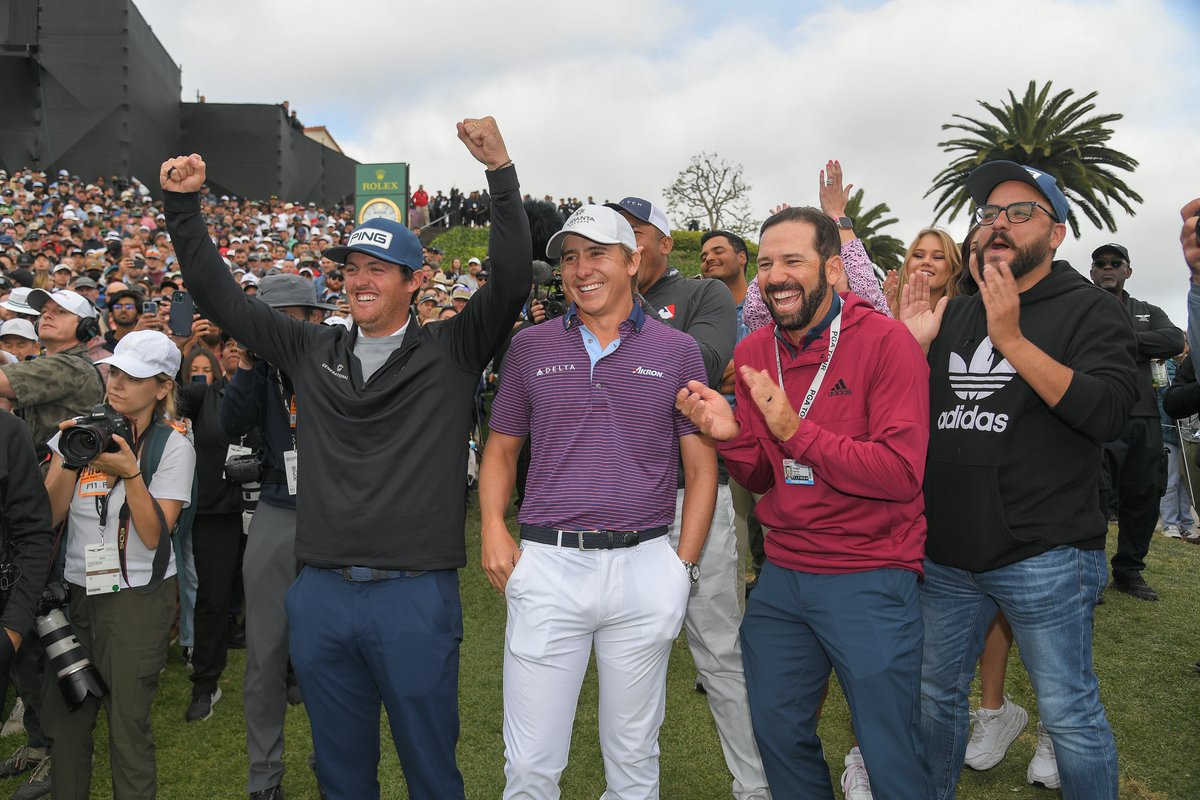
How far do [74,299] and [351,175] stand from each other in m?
38.5

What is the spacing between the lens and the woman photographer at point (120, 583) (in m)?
3.33

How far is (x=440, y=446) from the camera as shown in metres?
3.04

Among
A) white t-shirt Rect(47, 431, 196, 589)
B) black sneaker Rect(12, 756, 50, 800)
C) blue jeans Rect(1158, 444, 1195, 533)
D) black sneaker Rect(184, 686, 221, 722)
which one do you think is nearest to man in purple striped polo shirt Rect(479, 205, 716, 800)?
white t-shirt Rect(47, 431, 196, 589)

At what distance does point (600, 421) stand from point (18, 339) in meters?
4.52

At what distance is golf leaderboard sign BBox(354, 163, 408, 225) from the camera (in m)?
15.9

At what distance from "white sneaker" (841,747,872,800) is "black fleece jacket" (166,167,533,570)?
2.03 meters

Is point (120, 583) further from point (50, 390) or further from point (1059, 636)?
point (1059, 636)

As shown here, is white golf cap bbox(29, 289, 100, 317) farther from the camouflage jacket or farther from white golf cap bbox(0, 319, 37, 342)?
white golf cap bbox(0, 319, 37, 342)

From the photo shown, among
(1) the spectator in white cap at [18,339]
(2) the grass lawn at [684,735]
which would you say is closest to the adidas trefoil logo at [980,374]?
(2) the grass lawn at [684,735]

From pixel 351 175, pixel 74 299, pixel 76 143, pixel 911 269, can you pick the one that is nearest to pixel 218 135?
pixel 76 143

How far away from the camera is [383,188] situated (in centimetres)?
1623

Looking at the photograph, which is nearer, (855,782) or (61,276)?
(855,782)

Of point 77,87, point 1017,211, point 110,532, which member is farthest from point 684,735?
point 77,87

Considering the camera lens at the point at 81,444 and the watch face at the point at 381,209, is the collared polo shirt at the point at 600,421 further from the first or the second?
the watch face at the point at 381,209
